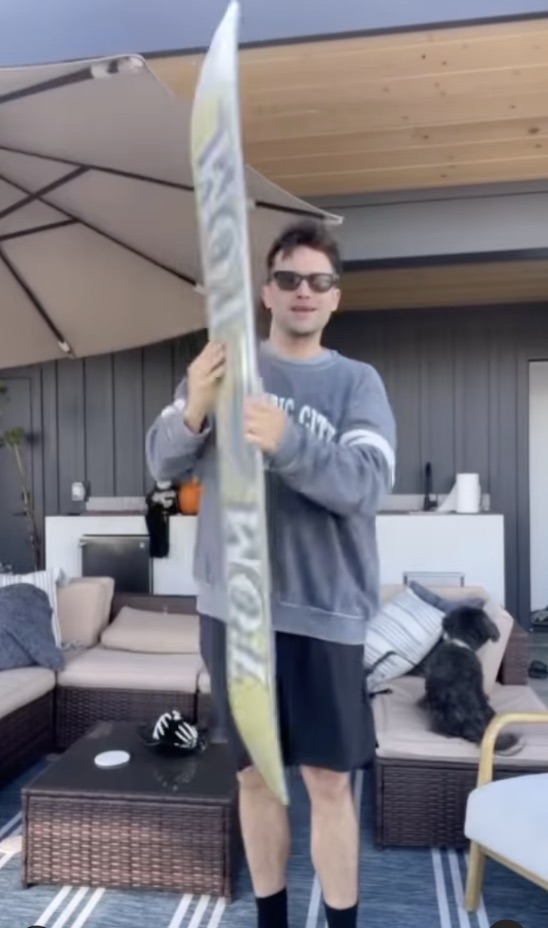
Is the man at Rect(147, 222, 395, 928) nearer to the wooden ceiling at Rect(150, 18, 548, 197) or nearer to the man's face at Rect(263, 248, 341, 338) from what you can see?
the man's face at Rect(263, 248, 341, 338)

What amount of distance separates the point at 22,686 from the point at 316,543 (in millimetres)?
1968

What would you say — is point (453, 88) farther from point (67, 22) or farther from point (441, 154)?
point (67, 22)

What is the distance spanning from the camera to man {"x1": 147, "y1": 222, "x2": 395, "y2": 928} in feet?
4.83

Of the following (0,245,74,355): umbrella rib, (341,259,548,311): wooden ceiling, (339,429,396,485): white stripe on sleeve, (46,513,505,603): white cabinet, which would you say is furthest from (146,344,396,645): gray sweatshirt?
(46,513,505,603): white cabinet

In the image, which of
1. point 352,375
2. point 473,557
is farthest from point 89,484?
point 352,375

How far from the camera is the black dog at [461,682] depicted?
2447mm

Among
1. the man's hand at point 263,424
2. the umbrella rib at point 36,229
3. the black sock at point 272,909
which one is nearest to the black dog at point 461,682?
the black sock at point 272,909

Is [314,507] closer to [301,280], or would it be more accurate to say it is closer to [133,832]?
[301,280]

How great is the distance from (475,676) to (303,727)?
1322 millimetres

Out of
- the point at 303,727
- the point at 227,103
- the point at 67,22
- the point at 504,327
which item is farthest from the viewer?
the point at 504,327

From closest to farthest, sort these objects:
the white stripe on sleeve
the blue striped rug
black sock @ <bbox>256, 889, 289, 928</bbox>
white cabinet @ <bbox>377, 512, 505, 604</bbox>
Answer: the white stripe on sleeve → black sock @ <bbox>256, 889, 289, 928</bbox> → the blue striped rug → white cabinet @ <bbox>377, 512, 505, 604</bbox>

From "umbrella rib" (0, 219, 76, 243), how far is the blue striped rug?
195 centimetres

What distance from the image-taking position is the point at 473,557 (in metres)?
4.95

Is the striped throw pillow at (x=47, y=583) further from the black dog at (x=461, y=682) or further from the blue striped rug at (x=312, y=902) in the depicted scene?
the black dog at (x=461, y=682)
